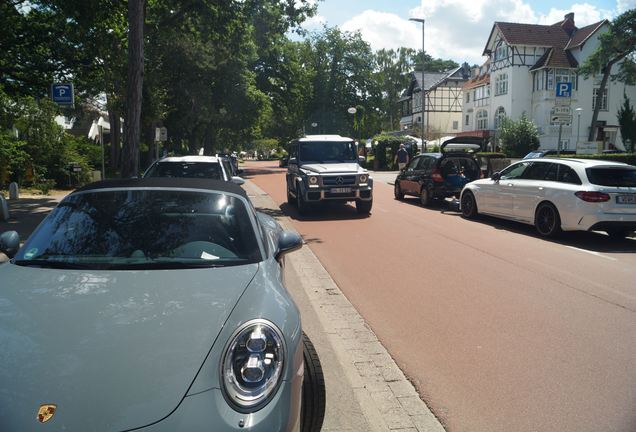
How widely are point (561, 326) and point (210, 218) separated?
144 inches

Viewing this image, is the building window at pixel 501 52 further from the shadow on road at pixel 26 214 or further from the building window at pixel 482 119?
the shadow on road at pixel 26 214

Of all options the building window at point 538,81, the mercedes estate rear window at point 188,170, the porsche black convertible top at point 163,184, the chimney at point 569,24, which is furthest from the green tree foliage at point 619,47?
the porsche black convertible top at point 163,184

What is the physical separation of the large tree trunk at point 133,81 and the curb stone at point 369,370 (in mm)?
8245

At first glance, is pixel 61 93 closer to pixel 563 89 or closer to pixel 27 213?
pixel 27 213

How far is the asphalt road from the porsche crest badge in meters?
2.37

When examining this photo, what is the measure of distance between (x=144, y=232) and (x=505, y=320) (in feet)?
12.3

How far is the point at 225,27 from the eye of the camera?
17578 mm

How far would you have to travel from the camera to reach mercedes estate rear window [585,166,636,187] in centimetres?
987

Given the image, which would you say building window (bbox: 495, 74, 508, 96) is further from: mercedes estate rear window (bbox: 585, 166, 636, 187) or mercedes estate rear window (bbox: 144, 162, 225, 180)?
mercedes estate rear window (bbox: 144, 162, 225, 180)

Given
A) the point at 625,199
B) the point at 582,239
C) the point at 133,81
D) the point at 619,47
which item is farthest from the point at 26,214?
the point at 619,47

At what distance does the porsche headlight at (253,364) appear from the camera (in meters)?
2.24

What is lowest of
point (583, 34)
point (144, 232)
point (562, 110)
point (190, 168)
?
point (144, 232)

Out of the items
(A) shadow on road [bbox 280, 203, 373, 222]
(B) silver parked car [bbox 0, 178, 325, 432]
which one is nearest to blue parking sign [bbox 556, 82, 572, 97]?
(A) shadow on road [bbox 280, 203, 373, 222]

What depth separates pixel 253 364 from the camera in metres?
2.33
